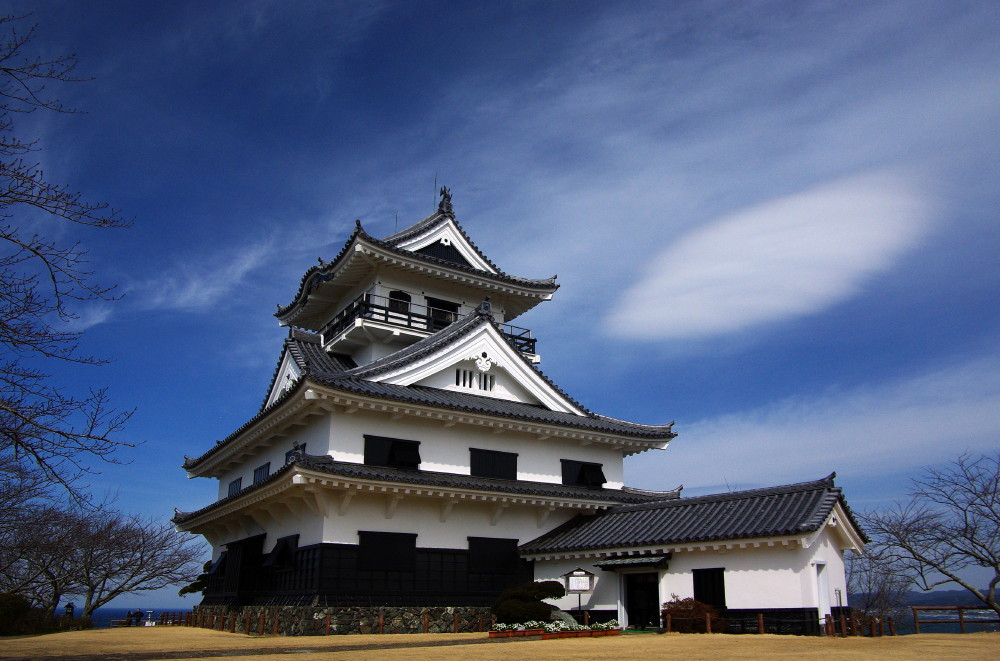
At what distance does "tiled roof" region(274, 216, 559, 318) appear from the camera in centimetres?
2884

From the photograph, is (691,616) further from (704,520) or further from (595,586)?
(595,586)

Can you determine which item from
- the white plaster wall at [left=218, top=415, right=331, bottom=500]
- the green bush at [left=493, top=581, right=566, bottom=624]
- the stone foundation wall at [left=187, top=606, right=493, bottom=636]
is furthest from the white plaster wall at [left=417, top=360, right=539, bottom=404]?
the green bush at [left=493, top=581, right=566, bottom=624]

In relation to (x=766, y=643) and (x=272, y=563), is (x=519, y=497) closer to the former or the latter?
(x=272, y=563)

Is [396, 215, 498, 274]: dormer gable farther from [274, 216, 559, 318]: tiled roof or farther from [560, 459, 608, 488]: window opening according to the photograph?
[560, 459, 608, 488]: window opening

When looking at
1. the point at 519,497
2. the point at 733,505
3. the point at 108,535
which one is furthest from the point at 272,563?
the point at 108,535

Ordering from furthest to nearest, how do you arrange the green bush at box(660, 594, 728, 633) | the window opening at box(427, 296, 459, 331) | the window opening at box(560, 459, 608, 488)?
the window opening at box(427, 296, 459, 331)
the window opening at box(560, 459, 608, 488)
the green bush at box(660, 594, 728, 633)

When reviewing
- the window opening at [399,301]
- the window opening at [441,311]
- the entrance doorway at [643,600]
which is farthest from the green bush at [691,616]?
the window opening at [399,301]

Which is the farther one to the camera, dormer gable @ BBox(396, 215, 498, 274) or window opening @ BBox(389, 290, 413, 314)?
dormer gable @ BBox(396, 215, 498, 274)

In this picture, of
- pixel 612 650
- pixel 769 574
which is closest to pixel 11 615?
pixel 612 650

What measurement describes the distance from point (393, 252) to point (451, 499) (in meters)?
11.2

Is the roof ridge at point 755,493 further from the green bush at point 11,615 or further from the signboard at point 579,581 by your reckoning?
the green bush at point 11,615

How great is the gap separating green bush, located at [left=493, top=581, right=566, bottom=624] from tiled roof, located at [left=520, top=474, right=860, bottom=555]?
2032 millimetres

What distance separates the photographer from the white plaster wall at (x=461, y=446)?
2273cm

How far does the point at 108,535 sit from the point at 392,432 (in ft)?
87.4
